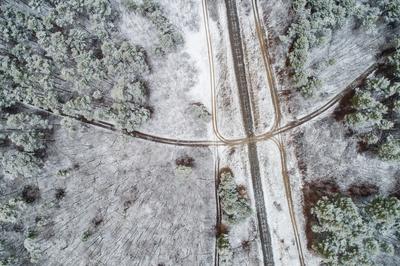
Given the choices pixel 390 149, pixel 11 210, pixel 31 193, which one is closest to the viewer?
pixel 390 149

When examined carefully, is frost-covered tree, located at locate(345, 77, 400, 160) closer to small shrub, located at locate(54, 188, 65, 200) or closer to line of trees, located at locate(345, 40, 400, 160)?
line of trees, located at locate(345, 40, 400, 160)

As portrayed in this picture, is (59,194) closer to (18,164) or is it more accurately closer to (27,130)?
(18,164)

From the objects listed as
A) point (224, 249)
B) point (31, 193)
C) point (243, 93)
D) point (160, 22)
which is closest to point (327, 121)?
point (243, 93)

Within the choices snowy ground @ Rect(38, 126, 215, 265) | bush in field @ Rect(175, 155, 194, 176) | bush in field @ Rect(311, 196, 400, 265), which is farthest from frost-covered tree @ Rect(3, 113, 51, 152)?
bush in field @ Rect(311, 196, 400, 265)

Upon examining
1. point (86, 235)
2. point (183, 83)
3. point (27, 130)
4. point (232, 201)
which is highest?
point (183, 83)

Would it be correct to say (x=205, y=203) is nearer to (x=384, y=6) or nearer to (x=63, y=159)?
(x=63, y=159)

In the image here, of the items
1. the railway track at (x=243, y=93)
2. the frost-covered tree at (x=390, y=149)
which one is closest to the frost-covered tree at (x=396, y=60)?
the frost-covered tree at (x=390, y=149)
